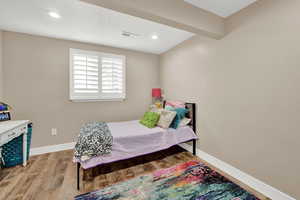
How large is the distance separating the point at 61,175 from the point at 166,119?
6.57ft

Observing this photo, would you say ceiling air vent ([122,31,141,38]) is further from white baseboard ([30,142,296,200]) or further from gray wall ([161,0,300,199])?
white baseboard ([30,142,296,200])

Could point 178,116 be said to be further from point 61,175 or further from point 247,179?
point 61,175

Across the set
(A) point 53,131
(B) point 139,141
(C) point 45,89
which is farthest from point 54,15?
(B) point 139,141

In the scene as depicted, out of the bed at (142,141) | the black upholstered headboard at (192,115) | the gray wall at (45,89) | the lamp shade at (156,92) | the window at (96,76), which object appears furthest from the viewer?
the lamp shade at (156,92)

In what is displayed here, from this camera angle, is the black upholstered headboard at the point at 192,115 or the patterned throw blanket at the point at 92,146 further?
the black upholstered headboard at the point at 192,115

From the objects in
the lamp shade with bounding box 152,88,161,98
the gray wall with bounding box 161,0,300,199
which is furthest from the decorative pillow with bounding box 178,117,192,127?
the lamp shade with bounding box 152,88,161,98

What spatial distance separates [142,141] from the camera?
219 cm

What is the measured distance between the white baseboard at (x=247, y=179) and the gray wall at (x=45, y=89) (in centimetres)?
243

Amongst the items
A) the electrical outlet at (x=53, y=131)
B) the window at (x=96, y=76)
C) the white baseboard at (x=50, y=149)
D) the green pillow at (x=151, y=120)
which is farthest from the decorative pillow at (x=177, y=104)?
the electrical outlet at (x=53, y=131)

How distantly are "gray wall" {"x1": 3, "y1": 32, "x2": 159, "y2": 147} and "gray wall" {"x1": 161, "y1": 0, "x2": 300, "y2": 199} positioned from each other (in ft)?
7.68

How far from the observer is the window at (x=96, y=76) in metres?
2.90

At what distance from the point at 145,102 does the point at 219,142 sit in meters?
2.19

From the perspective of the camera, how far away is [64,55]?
9.25 ft

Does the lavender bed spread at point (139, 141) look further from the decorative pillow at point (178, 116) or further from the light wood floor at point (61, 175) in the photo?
the light wood floor at point (61, 175)
